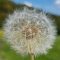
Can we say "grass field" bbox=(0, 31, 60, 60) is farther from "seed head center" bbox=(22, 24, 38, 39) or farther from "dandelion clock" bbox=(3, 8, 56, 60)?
"seed head center" bbox=(22, 24, 38, 39)

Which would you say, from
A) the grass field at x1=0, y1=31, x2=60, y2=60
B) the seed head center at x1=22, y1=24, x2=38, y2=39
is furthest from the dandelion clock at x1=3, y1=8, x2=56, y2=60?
the grass field at x1=0, y1=31, x2=60, y2=60

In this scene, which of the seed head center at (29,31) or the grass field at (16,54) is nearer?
the seed head center at (29,31)

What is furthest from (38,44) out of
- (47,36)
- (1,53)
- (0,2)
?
(0,2)

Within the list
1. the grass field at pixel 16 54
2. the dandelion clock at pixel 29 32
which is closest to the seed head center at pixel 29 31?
the dandelion clock at pixel 29 32

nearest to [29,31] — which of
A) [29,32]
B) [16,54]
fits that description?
[29,32]

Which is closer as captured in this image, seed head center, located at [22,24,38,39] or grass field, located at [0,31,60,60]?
seed head center, located at [22,24,38,39]

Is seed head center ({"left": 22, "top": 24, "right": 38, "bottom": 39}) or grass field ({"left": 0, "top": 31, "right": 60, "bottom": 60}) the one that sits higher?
seed head center ({"left": 22, "top": 24, "right": 38, "bottom": 39})

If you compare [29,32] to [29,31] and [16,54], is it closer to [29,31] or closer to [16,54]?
[29,31]

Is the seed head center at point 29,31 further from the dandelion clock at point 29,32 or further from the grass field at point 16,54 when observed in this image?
the grass field at point 16,54
